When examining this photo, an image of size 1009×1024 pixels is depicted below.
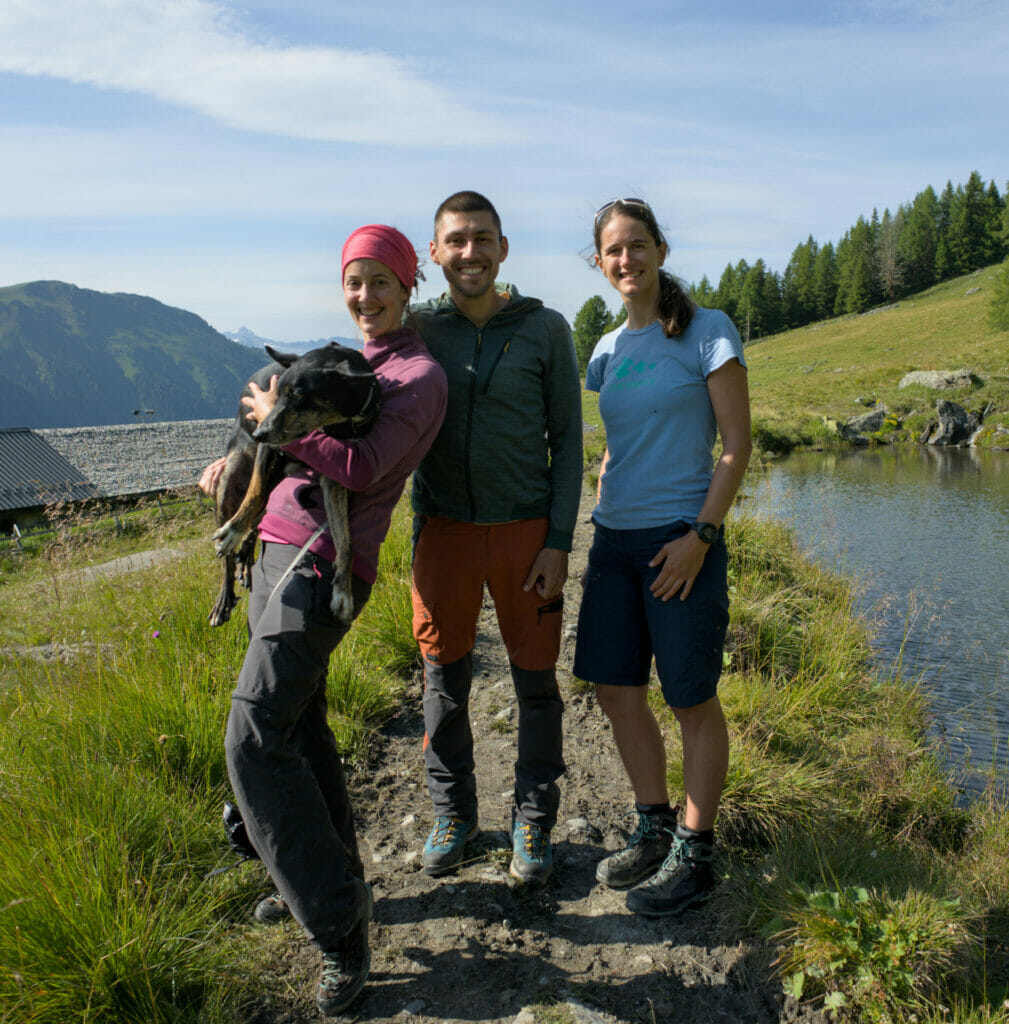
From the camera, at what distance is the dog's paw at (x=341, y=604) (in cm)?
223

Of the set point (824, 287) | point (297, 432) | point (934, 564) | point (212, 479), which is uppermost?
point (824, 287)

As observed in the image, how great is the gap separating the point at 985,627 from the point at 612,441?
760cm

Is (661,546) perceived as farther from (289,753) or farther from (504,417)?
(289,753)

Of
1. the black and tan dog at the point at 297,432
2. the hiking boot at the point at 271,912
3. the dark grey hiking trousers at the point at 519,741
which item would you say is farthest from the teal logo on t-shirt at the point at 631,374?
the hiking boot at the point at 271,912

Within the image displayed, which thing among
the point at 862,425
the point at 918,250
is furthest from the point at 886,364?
the point at 918,250

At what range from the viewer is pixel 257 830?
7.13 feet

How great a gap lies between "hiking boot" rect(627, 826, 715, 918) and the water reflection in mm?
2440

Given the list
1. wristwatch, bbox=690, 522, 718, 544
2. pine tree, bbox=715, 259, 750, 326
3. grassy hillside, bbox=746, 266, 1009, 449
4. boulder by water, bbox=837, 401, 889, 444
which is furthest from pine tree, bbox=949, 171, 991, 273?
wristwatch, bbox=690, 522, 718, 544

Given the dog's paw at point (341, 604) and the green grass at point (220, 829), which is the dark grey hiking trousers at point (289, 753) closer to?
the dog's paw at point (341, 604)

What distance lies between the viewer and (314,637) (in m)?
2.24

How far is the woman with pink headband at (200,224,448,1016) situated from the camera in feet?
7.08

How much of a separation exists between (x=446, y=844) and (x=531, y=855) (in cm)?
39

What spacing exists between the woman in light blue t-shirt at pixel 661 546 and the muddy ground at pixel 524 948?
203 mm

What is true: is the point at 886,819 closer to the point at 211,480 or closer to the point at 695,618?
the point at 695,618
